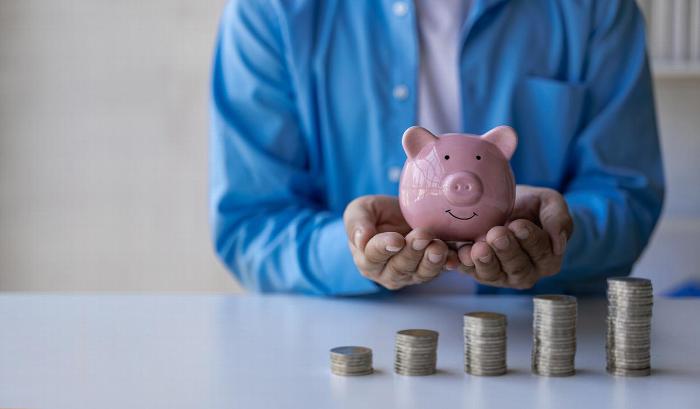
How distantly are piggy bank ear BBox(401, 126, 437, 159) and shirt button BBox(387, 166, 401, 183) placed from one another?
1.58 ft

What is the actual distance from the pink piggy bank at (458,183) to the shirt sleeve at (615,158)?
15.1 inches

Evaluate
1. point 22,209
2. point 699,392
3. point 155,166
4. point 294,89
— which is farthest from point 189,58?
point 699,392

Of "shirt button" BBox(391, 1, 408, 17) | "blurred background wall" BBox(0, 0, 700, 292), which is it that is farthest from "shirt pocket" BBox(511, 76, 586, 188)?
"blurred background wall" BBox(0, 0, 700, 292)

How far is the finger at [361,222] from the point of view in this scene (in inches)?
38.3

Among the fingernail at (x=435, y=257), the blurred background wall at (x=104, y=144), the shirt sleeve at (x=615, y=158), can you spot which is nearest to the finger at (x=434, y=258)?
the fingernail at (x=435, y=257)

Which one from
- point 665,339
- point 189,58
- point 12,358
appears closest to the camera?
point 12,358

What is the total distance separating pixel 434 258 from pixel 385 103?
604 mm

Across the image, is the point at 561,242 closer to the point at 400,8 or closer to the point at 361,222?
the point at 361,222

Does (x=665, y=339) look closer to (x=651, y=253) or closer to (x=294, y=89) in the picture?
(x=294, y=89)

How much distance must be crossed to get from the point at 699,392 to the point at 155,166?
214 centimetres

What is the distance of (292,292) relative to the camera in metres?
1.40

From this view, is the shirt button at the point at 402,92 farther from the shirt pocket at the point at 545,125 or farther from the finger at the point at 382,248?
the finger at the point at 382,248

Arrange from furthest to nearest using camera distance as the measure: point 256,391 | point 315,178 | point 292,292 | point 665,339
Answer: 1. point 315,178
2. point 292,292
3. point 665,339
4. point 256,391

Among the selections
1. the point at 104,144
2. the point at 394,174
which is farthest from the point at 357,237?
Result: the point at 104,144
